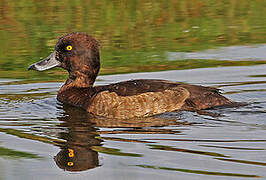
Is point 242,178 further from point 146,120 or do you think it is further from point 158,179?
point 146,120

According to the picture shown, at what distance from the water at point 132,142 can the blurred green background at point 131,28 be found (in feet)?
6.99

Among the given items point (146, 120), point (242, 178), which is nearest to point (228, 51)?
point (146, 120)

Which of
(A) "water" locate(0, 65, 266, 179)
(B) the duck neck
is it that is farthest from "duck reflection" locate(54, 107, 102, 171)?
(B) the duck neck

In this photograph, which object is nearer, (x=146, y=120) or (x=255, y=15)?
(x=146, y=120)

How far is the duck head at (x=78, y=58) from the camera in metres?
9.11

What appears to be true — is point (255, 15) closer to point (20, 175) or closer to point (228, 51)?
point (228, 51)

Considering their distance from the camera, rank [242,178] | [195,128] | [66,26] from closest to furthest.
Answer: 1. [242,178]
2. [195,128]
3. [66,26]

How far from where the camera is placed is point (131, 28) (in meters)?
13.9

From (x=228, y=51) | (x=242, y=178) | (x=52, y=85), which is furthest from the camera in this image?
(x=228, y=51)

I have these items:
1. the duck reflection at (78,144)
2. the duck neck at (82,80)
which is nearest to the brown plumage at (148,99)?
the duck reflection at (78,144)

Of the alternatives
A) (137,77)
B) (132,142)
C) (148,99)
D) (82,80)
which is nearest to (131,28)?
(137,77)

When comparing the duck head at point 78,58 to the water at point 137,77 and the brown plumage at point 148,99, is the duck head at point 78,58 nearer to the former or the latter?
the water at point 137,77

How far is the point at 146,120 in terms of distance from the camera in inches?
314

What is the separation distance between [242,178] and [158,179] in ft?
2.33
